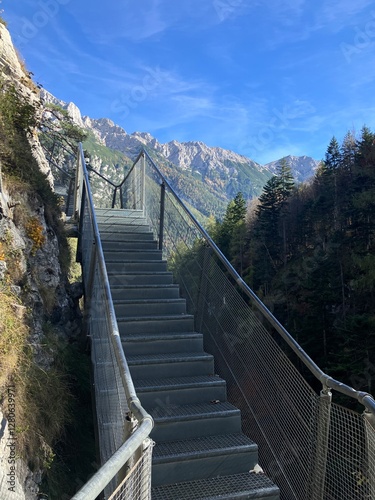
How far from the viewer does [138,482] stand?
4.69 ft

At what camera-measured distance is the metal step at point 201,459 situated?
2.59 metres

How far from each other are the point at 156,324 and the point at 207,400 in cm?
97

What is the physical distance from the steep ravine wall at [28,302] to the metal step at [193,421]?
100cm

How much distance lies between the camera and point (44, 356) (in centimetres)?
392

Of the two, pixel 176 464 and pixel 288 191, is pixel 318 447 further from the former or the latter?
pixel 288 191

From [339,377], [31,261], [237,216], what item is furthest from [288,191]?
[31,261]

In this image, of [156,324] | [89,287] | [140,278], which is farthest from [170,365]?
[89,287]

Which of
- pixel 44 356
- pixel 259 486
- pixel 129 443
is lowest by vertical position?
pixel 259 486

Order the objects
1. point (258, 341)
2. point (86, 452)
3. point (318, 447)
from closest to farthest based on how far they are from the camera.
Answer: point (318, 447), point (258, 341), point (86, 452)

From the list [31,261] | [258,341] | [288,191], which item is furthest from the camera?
[288,191]

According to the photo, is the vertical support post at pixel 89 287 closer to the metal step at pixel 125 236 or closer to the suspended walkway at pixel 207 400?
the suspended walkway at pixel 207 400

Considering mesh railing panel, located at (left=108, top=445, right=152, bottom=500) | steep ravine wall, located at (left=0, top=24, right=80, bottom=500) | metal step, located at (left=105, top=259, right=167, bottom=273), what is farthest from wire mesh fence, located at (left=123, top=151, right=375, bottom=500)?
steep ravine wall, located at (left=0, top=24, right=80, bottom=500)

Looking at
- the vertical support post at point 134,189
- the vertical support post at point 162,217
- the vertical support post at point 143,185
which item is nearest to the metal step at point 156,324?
the vertical support post at point 162,217

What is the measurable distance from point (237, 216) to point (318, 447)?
44.0 meters
